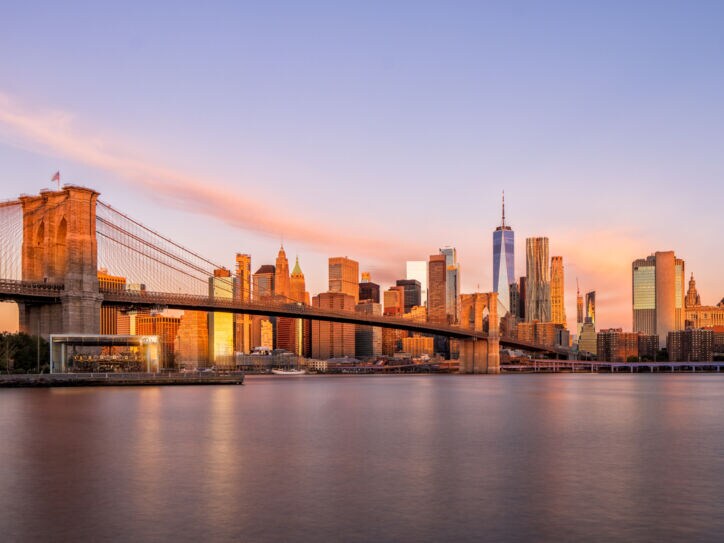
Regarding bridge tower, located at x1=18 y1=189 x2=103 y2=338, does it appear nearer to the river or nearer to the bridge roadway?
the bridge roadway

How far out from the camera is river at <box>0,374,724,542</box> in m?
12.2

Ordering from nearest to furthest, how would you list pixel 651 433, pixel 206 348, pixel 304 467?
pixel 304 467 < pixel 651 433 < pixel 206 348

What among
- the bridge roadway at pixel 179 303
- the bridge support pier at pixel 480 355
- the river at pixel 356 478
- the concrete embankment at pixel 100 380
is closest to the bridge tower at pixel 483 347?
the bridge support pier at pixel 480 355

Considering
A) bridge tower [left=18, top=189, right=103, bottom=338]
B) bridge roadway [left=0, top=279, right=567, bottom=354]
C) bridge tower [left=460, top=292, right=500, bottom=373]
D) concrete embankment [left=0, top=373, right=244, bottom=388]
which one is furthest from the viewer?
bridge tower [left=460, top=292, right=500, bottom=373]

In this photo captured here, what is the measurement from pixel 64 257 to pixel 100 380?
10590 millimetres

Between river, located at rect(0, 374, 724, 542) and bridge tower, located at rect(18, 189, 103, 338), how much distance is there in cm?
2845

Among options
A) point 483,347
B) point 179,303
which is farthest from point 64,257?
point 483,347

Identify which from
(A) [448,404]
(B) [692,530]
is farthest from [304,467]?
(A) [448,404]

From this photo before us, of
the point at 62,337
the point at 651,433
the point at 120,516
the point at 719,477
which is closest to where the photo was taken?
the point at 120,516

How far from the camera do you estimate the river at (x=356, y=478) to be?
12203 mm

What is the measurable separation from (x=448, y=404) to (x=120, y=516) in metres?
30.6

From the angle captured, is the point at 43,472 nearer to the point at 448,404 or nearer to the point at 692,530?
the point at 692,530

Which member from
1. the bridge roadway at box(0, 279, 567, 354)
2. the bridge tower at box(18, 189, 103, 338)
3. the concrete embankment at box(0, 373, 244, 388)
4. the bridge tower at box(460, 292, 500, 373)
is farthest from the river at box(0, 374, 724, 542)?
the bridge tower at box(460, 292, 500, 373)

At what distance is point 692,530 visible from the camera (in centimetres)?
1214
